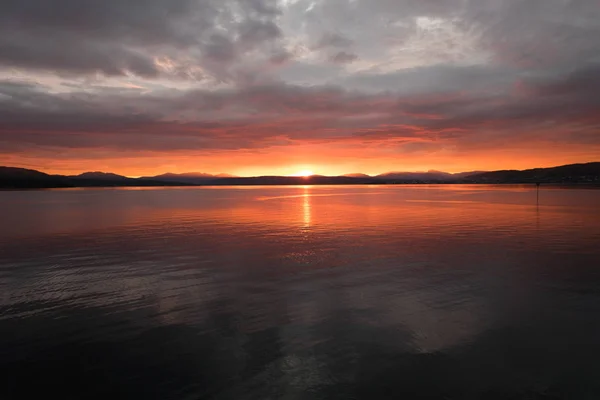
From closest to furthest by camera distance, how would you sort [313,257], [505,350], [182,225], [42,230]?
[505,350], [313,257], [42,230], [182,225]

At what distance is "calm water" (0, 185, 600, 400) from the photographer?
386 inches

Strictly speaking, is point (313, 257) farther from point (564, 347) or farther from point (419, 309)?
point (564, 347)

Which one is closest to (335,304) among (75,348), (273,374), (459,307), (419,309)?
(419,309)

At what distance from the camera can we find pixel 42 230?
1623 inches

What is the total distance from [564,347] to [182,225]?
41303 mm

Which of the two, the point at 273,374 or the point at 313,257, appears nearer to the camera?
the point at 273,374

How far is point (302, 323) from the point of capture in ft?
45.3

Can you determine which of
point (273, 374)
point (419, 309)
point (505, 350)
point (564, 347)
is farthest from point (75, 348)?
point (564, 347)

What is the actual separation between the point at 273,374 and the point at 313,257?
16.1m

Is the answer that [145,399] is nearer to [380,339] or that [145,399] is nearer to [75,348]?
[75,348]

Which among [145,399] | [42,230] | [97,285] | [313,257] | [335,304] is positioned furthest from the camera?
[42,230]

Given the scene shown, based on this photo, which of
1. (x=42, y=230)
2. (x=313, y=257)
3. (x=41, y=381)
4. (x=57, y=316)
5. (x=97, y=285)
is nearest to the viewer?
(x=41, y=381)

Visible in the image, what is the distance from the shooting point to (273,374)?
10.2m

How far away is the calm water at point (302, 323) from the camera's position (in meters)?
9.80
